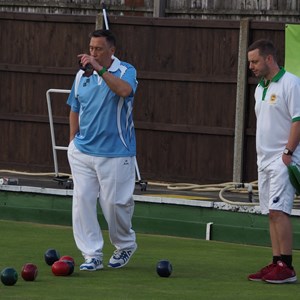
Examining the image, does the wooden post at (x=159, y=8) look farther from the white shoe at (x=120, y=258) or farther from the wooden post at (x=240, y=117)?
the white shoe at (x=120, y=258)

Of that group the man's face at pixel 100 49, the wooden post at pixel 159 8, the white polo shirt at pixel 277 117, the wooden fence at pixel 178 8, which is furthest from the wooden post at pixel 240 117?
the white polo shirt at pixel 277 117

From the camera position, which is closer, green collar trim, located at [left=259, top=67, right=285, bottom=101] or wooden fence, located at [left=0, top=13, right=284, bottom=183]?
green collar trim, located at [left=259, top=67, right=285, bottom=101]

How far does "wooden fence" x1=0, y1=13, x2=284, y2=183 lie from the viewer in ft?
51.8

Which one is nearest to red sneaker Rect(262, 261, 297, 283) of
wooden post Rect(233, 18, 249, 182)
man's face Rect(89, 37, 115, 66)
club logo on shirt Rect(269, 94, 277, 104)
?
club logo on shirt Rect(269, 94, 277, 104)

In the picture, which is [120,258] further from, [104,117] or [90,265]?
[104,117]

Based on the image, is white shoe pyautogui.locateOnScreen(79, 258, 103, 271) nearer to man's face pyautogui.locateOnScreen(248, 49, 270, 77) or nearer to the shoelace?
the shoelace

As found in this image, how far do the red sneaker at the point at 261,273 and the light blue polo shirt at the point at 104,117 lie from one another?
134 cm

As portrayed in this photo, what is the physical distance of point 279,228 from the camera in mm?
9898

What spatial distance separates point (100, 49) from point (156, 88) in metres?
5.94

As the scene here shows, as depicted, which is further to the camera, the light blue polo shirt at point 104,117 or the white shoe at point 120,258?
the white shoe at point 120,258

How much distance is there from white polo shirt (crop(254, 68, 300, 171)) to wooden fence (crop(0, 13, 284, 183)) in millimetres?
5395

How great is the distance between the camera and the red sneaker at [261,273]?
32.9 ft

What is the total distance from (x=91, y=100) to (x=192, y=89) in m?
5.71

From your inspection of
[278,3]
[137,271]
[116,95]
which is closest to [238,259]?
[137,271]
